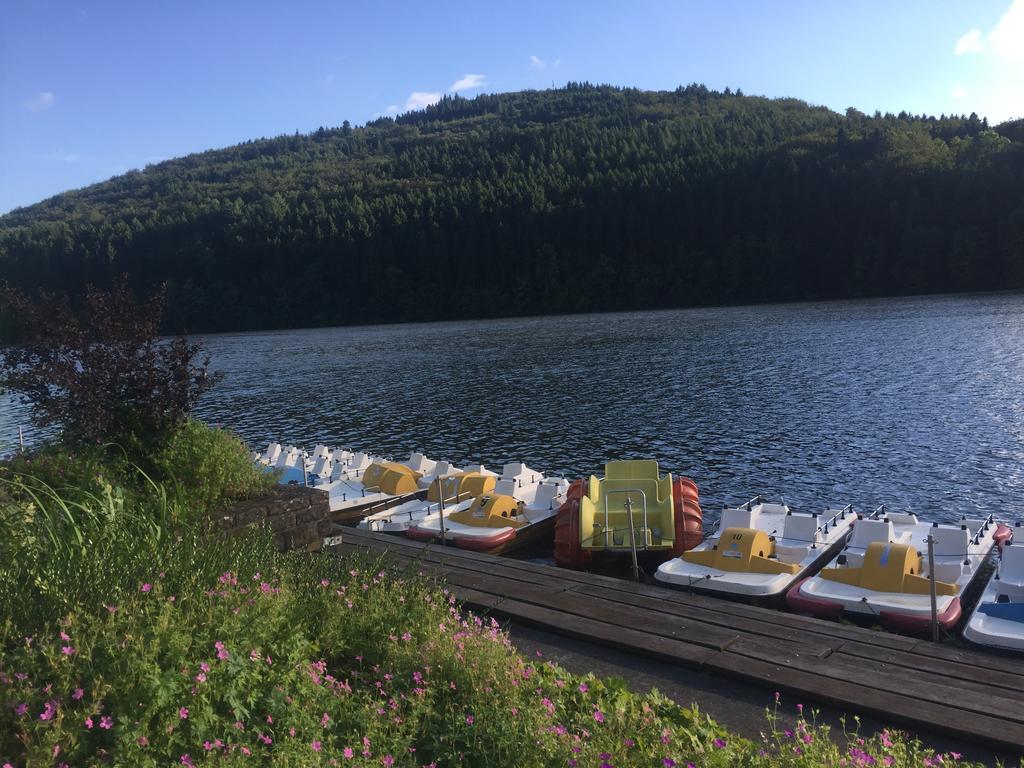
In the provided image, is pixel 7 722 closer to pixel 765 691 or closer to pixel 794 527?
pixel 765 691

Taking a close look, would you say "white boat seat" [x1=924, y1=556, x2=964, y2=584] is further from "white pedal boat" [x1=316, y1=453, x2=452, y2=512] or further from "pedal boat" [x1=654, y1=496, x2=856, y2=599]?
"white pedal boat" [x1=316, y1=453, x2=452, y2=512]

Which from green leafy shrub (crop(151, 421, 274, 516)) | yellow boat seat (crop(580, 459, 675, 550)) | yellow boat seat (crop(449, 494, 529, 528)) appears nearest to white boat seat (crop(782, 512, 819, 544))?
yellow boat seat (crop(580, 459, 675, 550))

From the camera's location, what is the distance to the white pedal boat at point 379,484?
1712cm

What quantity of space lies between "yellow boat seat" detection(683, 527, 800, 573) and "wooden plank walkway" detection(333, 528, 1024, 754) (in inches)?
228

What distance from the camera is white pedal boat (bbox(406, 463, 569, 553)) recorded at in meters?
14.3

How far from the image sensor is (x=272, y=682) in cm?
353

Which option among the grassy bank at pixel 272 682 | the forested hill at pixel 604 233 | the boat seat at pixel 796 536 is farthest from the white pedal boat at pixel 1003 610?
the forested hill at pixel 604 233

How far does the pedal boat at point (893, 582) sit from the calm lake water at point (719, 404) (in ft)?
21.3

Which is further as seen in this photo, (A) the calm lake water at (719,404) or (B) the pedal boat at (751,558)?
(A) the calm lake water at (719,404)

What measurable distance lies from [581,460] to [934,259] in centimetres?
7105

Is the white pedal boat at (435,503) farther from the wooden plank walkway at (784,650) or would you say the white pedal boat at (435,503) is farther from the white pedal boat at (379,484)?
the wooden plank walkway at (784,650)

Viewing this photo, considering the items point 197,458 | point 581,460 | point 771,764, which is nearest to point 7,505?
point 197,458

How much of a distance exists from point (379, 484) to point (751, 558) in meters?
9.28

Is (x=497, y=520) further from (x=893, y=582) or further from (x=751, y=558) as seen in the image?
(x=893, y=582)
